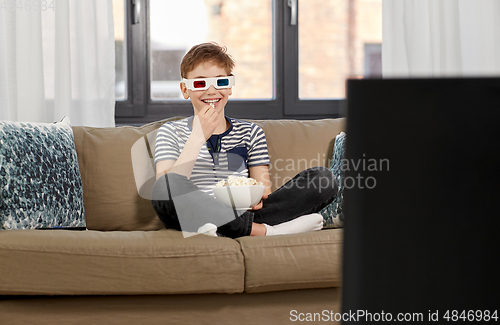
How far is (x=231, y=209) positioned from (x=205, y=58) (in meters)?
0.68

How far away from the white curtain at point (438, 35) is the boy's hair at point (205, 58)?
106 cm

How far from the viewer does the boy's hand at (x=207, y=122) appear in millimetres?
1692

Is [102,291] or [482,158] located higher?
[482,158]

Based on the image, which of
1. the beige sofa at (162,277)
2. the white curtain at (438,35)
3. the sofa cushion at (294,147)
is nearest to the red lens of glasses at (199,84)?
the sofa cushion at (294,147)

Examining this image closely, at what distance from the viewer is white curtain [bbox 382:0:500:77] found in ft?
7.91

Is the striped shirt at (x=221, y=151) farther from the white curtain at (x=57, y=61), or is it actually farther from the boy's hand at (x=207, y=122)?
the white curtain at (x=57, y=61)

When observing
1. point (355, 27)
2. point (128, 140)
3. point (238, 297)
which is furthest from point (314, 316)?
point (355, 27)

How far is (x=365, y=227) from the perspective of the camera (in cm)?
36

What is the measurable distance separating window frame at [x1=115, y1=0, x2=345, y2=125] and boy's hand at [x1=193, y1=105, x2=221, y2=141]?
2.38 feet

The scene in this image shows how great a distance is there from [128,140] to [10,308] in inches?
31.0

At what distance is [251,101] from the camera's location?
248 cm

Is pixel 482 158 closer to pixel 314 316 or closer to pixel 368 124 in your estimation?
pixel 368 124

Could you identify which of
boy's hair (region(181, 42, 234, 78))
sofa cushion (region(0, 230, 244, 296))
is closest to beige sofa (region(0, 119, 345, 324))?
sofa cushion (region(0, 230, 244, 296))

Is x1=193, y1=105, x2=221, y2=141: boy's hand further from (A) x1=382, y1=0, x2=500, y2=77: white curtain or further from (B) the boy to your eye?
(A) x1=382, y1=0, x2=500, y2=77: white curtain
